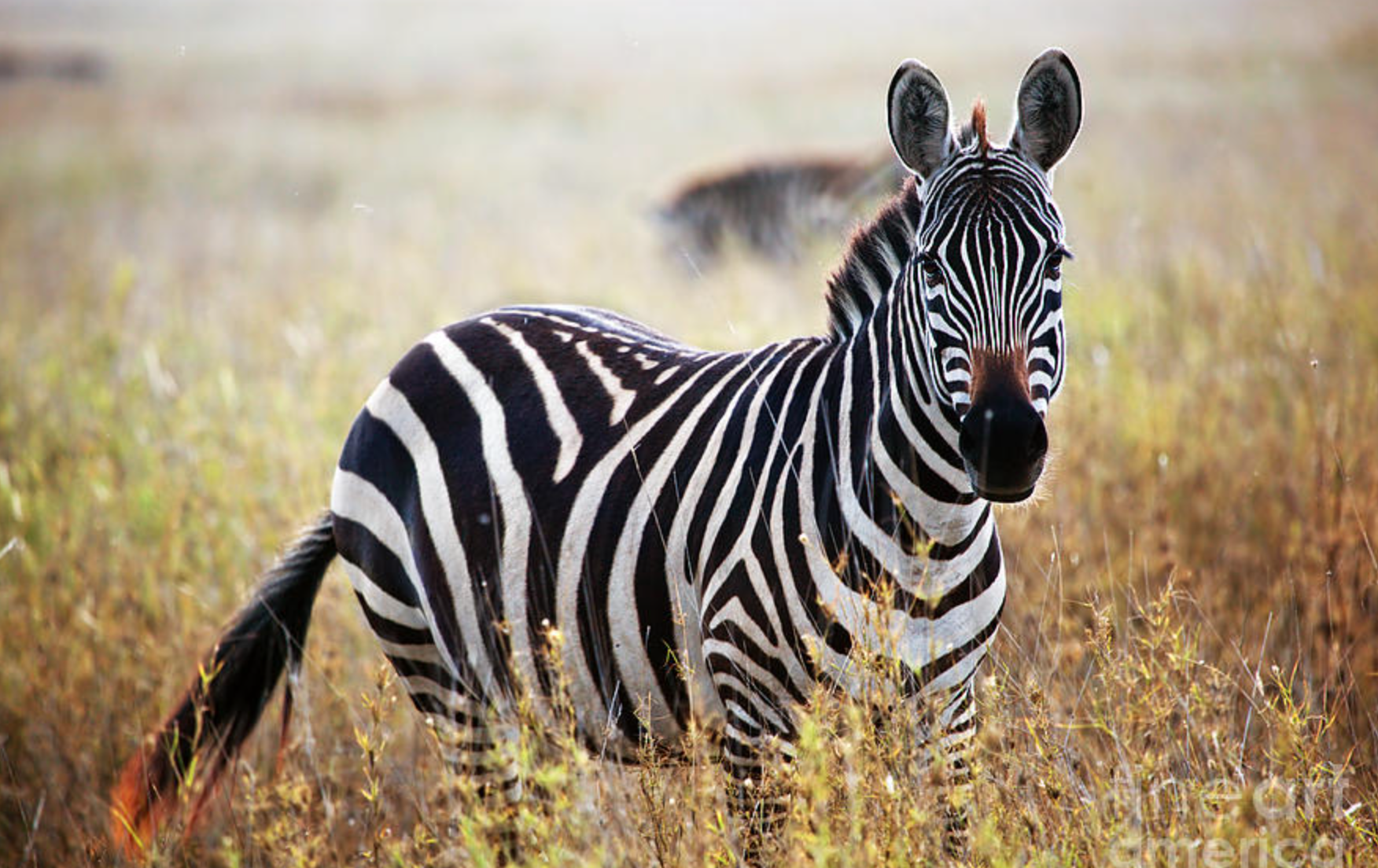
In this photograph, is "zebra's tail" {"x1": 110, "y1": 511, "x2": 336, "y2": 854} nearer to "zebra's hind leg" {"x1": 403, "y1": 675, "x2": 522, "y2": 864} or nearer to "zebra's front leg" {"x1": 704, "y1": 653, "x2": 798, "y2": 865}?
"zebra's hind leg" {"x1": 403, "y1": 675, "x2": 522, "y2": 864}

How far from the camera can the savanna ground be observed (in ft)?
7.77

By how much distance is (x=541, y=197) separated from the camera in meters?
14.5

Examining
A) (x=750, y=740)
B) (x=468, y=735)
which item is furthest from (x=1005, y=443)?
(x=468, y=735)

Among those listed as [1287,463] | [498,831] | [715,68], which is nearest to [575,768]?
[498,831]

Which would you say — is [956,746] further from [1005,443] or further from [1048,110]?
[1048,110]

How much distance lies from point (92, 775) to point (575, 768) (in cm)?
223

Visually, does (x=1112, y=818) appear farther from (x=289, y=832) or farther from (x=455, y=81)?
(x=455, y=81)

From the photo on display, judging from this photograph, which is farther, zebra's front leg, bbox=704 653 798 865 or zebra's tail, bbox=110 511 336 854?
zebra's tail, bbox=110 511 336 854

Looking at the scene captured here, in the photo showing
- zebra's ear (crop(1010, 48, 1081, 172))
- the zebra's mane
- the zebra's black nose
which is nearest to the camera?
the zebra's black nose

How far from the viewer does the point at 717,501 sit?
270 centimetres

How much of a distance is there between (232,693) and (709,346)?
11.4 feet

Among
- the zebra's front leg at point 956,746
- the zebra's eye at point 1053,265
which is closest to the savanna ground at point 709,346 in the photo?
the zebra's front leg at point 956,746

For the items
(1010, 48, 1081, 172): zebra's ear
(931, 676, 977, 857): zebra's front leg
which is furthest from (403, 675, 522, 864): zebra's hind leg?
(1010, 48, 1081, 172): zebra's ear

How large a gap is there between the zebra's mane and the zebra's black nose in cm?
54
